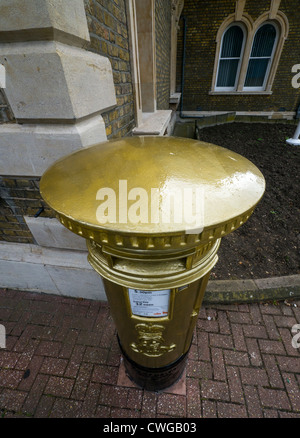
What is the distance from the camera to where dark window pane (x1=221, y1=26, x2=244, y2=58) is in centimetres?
834

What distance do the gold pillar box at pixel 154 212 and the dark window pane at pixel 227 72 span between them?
10789 mm

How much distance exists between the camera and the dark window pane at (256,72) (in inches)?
350

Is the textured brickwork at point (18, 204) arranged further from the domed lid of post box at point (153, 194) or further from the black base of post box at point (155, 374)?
the black base of post box at point (155, 374)

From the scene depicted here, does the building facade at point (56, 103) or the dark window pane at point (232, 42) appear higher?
the dark window pane at point (232, 42)

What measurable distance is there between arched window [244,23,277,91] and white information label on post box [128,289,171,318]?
1154cm

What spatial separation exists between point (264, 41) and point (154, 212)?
11.7 meters

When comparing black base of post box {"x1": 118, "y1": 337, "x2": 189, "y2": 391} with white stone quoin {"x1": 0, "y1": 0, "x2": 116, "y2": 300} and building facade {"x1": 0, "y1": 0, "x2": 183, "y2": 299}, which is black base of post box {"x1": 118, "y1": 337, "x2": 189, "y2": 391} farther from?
white stone quoin {"x1": 0, "y1": 0, "x2": 116, "y2": 300}

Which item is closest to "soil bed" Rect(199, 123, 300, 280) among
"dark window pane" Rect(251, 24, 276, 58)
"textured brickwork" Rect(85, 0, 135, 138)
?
"textured brickwork" Rect(85, 0, 135, 138)

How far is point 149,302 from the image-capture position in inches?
37.9

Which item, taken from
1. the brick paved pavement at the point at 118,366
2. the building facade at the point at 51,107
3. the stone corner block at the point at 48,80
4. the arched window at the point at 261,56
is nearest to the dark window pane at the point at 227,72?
the arched window at the point at 261,56

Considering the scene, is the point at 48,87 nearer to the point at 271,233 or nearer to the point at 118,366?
the point at 118,366

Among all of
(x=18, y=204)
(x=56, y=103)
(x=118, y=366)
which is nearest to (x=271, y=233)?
(x=118, y=366)

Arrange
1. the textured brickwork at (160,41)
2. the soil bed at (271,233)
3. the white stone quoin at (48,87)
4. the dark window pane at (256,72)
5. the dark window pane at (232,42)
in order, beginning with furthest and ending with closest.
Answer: the dark window pane at (256,72)
the dark window pane at (232,42)
the textured brickwork at (160,41)
the soil bed at (271,233)
the white stone quoin at (48,87)
